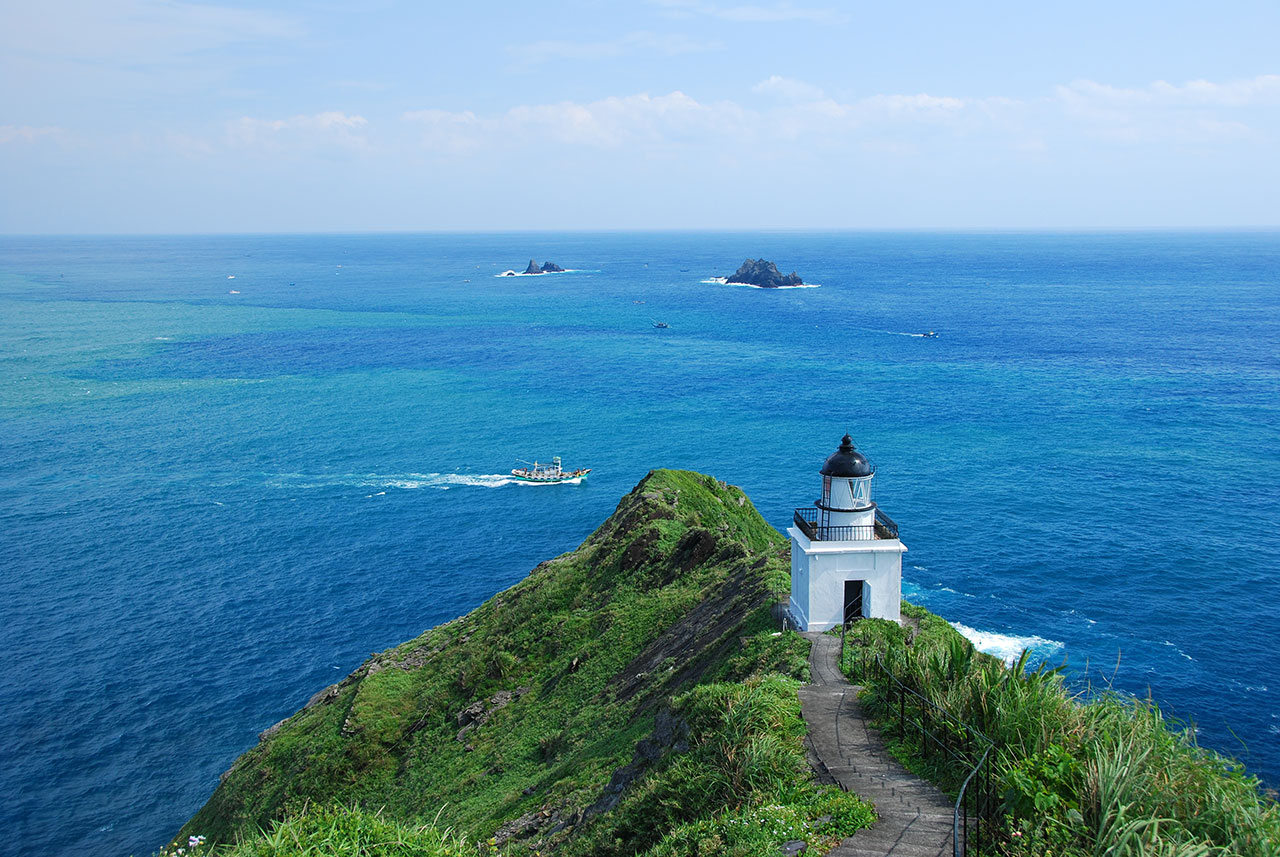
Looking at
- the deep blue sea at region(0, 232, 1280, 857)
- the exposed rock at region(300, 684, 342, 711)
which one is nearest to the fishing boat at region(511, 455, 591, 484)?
the deep blue sea at region(0, 232, 1280, 857)

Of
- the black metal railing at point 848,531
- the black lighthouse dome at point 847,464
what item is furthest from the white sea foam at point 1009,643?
the black lighthouse dome at point 847,464

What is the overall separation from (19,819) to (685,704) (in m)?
41.8

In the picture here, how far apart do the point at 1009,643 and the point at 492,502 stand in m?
47.1

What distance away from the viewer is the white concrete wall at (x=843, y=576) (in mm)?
25969

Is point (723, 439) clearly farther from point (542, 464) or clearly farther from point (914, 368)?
point (914, 368)

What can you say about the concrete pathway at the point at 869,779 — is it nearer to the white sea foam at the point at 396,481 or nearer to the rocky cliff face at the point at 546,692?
the rocky cliff face at the point at 546,692

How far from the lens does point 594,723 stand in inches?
1188

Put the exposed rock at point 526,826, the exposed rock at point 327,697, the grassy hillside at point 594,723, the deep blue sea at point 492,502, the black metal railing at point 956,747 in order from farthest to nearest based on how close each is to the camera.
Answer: the deep blue sea at point 492,502, the exposed rock at point 327,697, the exposed rock at point 526,826, the grassy hillside at point 594,723, the black metal railing at point 956,747

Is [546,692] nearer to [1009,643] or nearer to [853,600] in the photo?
[853,600]

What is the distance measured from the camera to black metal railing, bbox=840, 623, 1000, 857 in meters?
13.0

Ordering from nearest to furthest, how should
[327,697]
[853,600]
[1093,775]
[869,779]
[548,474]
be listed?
[1093,775] → [869,779] → [853,600] → [327,697] → [548,474]

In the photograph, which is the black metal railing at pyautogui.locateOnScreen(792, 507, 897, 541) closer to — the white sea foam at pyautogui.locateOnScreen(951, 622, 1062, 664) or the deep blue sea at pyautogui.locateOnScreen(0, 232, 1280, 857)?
the deep blue sea at pyautogui.locateOnScreen(0, 232, 1280, 857)

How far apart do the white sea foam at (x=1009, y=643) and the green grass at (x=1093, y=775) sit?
3594cm

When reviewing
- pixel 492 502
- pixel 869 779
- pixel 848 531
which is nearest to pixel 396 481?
pixel 492 502
